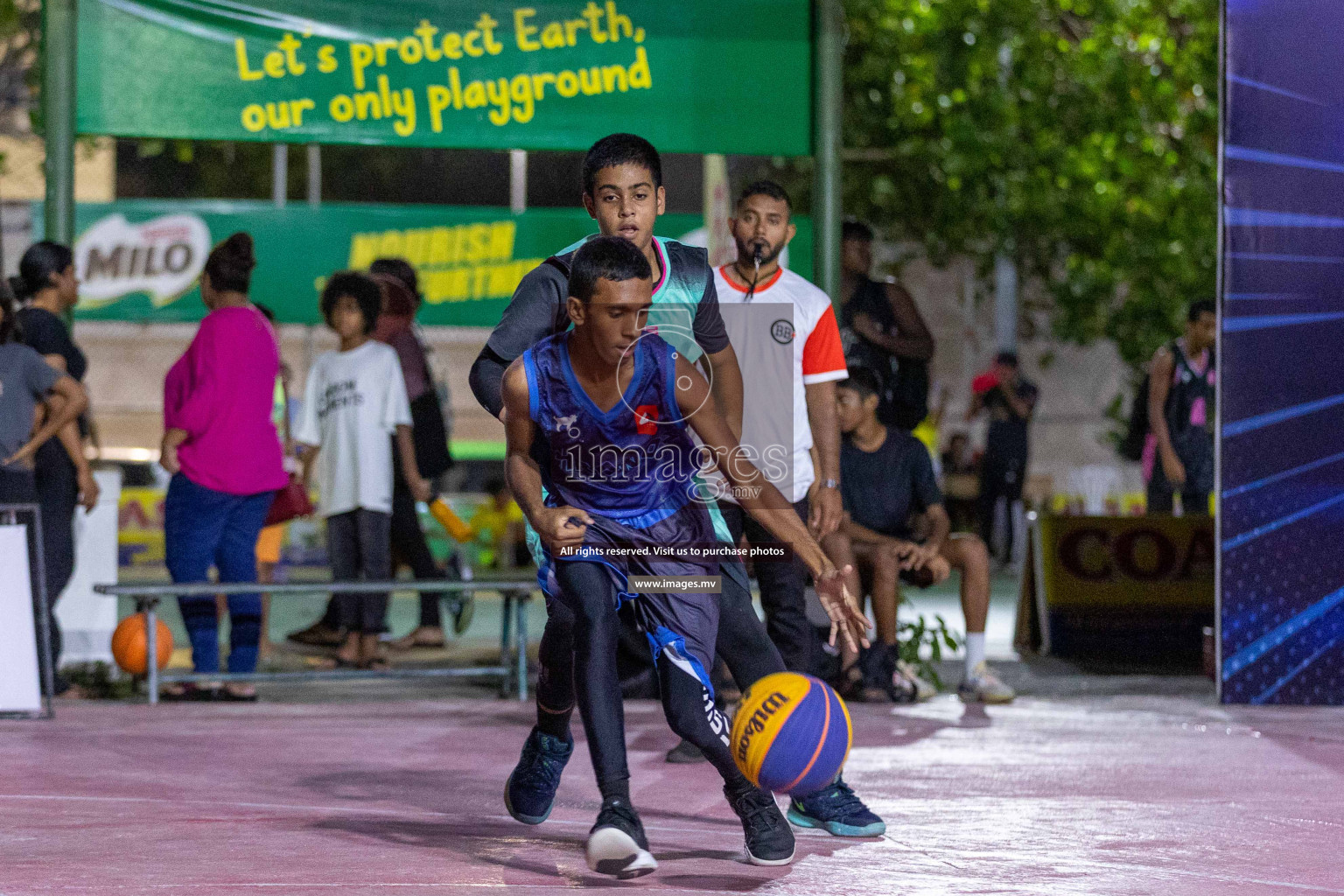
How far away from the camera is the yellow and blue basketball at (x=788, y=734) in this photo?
459 cm

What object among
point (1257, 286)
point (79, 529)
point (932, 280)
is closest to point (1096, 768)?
point (1257, 286)

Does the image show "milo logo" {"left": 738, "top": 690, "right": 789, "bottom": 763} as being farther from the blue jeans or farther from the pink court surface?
the blue jeans

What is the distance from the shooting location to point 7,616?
7629 mm

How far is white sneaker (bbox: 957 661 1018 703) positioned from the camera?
8438 mm

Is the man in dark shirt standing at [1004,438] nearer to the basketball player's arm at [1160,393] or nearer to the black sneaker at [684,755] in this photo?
the basketball player's arm at [1160,393]

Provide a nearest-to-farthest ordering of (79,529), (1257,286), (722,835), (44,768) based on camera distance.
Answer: (722,835)
(44,768)
(1257,286)
(79,529)

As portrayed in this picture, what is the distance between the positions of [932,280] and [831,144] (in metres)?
19.1

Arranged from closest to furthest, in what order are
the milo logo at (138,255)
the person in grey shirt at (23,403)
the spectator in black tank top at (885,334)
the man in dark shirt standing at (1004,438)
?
the person in grey shirt at (23,403)
the spectator in black tank top at (885,334)
the milo logo at (138,255)
the man in dark shirt standing at (1004,438)

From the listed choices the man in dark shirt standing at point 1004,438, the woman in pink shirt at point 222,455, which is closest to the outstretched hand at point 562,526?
the woman in pink shirt at point 222,455

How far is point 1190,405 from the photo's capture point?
1082cm

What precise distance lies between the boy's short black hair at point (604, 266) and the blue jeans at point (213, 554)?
4.23 metres

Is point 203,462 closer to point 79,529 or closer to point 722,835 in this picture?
point 79,529

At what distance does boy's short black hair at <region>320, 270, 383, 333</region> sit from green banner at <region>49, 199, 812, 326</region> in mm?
1577

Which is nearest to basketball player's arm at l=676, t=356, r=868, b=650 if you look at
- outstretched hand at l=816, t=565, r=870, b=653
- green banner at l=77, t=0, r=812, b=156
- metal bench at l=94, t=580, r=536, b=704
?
outstretched hand at l=816, t=565, r=870, b=653
